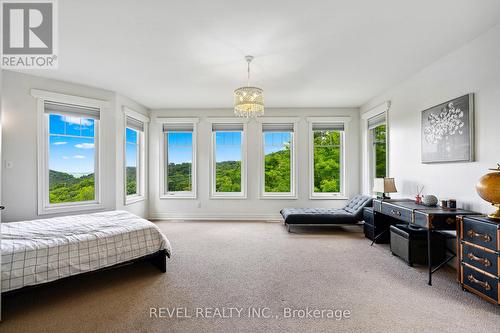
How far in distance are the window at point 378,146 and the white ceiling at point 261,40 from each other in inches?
32.0

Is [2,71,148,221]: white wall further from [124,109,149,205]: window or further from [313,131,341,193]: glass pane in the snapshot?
[313,131,341,193]: glass pane

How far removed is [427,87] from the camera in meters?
3.42

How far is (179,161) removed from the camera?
19.2ft

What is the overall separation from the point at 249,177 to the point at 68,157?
3524 millimetres

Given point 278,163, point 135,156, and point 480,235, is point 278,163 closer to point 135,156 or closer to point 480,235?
point 135,156

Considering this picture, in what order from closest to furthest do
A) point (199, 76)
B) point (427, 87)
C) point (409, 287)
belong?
point (409, 287)
point (427, 87)
point (199, 76)

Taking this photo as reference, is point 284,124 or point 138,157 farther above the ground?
point 284,124

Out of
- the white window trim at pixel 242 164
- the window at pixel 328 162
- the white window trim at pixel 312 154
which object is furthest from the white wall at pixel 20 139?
the window at pixel 328 162

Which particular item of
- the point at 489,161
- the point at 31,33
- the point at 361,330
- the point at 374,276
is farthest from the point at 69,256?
the point at 489,161

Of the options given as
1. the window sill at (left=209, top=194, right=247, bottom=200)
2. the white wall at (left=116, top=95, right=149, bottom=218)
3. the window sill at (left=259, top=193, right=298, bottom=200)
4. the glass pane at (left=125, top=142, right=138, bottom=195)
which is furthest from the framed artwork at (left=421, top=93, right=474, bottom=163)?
the glass pane at (left=125, top=142, right=138, bottom=195)

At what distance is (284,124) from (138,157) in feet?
11.4

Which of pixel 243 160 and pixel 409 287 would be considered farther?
pixel 243 160

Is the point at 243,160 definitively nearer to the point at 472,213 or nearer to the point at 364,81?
the point at 364,81

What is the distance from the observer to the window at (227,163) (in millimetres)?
5758
